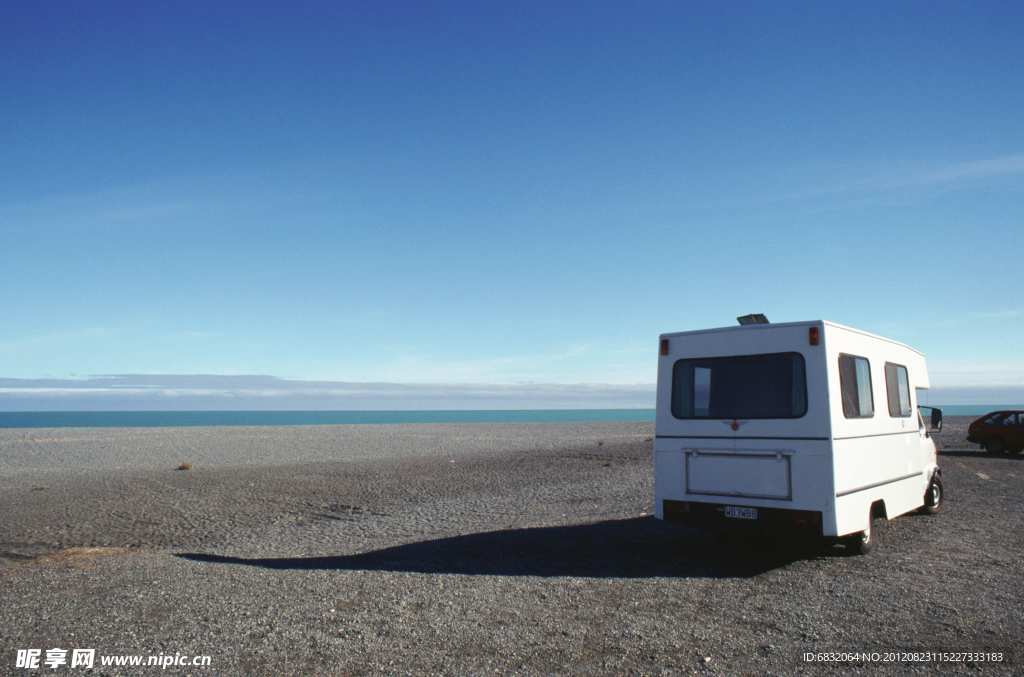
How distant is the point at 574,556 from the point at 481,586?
2124 millimetres

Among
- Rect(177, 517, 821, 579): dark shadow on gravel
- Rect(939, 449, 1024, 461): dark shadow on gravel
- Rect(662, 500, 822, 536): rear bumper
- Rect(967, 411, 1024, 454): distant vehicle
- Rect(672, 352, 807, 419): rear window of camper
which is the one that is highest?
Rect(672, 352, 807, 419): rear window of camper

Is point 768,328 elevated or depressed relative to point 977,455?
elevated

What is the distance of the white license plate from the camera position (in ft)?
30.1

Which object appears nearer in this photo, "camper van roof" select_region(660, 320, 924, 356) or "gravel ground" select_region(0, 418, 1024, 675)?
"gravel ground" select_region(0, 418, 1024, 675)

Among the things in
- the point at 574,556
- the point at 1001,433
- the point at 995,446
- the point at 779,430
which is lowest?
the point at 574,556

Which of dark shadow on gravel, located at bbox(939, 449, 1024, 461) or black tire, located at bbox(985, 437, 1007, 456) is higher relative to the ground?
black tire, located at bbox(985, 437, 1007, 456)

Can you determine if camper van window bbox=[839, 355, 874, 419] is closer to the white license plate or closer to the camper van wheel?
the camper van wheel

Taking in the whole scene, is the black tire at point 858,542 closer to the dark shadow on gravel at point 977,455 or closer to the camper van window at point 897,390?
the camper van window at point 897,390

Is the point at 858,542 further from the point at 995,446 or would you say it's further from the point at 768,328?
the point at 995,446

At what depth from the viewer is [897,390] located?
11234mm

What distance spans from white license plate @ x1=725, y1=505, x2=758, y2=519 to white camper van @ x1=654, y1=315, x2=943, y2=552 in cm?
1

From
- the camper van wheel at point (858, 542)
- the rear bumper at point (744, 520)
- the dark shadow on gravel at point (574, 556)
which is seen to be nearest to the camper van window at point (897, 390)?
the camper van wheel at point (858, 542)

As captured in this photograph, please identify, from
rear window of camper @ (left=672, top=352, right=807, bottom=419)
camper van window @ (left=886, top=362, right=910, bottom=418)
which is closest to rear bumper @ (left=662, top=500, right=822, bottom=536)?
rear window of camper @ (left=672, top=352, right=807, bottom=419)

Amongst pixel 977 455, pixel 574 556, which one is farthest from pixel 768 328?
pixel 977 455
